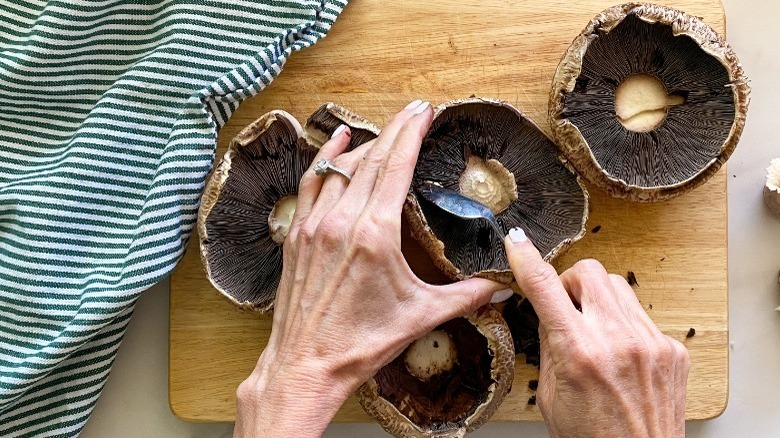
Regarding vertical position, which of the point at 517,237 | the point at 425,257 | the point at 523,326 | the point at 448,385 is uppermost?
the point at 517,237

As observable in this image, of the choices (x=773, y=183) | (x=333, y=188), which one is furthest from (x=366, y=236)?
(x=773, y=183)

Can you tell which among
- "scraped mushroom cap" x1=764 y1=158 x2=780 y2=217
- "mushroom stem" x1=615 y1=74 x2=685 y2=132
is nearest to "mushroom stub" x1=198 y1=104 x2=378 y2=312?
"mushroom stem" x1=615 y1=74 x2=685 y2=132

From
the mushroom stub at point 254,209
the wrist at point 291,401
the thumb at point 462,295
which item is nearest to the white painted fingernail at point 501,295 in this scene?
the thumb at point 462,295

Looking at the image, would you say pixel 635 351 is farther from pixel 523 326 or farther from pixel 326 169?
pixel 326 169

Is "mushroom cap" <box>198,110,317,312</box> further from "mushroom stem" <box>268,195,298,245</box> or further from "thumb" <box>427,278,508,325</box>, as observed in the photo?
"thumb" <box>427,278,508,325</box>

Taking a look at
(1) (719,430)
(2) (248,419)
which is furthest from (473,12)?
(1) (719,430)

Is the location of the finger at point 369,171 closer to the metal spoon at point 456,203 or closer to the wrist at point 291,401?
the metal spoon at point 456,203
